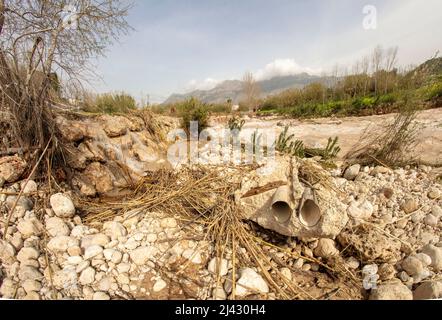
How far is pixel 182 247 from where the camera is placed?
165cm

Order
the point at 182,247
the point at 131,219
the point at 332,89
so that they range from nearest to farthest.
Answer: the point at 182,247
the point at 131,219
the point at 332,89

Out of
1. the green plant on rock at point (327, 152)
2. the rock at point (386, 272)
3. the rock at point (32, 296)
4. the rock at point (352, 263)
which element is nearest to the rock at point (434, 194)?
the rock at point (386, 272)

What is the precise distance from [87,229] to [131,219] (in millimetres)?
324

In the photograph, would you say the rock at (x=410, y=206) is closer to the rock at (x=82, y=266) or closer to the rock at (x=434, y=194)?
the rock at (x=434, y=194)

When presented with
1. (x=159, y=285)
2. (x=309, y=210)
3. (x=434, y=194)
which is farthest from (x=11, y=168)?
(x=434, y=194)

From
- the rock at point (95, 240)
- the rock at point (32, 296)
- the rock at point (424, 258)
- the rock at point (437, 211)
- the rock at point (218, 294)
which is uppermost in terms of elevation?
the rock at point (437, 211)

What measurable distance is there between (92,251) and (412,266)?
215cm

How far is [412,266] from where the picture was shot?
57.1 inches

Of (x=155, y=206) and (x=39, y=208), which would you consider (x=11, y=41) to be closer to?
(x=39, y=208)

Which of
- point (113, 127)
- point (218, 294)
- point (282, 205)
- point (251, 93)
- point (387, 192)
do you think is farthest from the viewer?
point (251, 93)

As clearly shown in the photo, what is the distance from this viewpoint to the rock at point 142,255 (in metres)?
1.53

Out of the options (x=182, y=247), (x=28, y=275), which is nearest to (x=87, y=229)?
(x=28, y=275)

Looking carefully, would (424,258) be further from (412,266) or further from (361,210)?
(361,210)

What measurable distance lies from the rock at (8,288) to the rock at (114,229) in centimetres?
56
